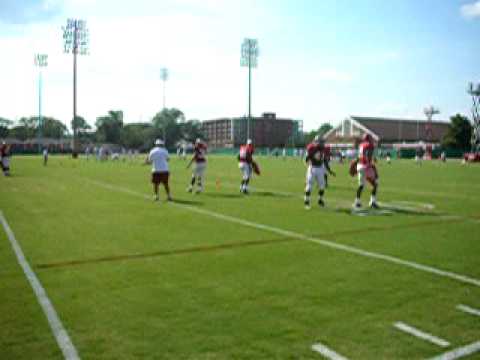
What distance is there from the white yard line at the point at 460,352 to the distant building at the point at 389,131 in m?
97.8

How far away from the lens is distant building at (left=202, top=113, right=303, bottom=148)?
176 metres

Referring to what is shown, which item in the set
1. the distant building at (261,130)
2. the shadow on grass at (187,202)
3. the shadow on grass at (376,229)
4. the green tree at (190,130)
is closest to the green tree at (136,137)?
the green tree at (190,130)

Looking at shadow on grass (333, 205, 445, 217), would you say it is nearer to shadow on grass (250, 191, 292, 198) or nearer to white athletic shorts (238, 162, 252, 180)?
shadow on grass (250, 191, 292, 198)

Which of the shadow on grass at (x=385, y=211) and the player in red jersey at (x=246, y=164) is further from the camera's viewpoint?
the player in red jersey at (x=246, y=164)

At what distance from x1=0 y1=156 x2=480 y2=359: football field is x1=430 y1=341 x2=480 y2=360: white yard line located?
2 centimetres

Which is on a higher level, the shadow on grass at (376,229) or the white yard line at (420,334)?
the shadow on grass at (376,229)

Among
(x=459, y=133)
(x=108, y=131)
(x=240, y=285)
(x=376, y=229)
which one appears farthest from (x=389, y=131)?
(x=240, y=285)

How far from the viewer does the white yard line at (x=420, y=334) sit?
4.25 metres

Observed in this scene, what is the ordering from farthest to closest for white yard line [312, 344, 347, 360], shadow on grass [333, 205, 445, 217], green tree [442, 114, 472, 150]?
green tree [442, 114, 472, 150], shadow on grass [333, 205, 445, 217], white yard line [312, 344, 347, 360]

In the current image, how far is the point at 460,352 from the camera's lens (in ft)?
13.3

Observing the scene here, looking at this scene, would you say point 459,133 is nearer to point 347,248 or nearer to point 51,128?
point 347,248

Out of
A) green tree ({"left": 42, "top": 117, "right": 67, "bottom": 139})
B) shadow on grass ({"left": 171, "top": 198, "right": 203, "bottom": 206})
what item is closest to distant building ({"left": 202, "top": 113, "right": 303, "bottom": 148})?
green tree ({"left": 42, "top": 117, "right": 67, "bottom": 139})

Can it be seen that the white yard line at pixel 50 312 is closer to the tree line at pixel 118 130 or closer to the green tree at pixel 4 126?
the tree line at pixel 118 130

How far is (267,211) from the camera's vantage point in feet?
42.3
